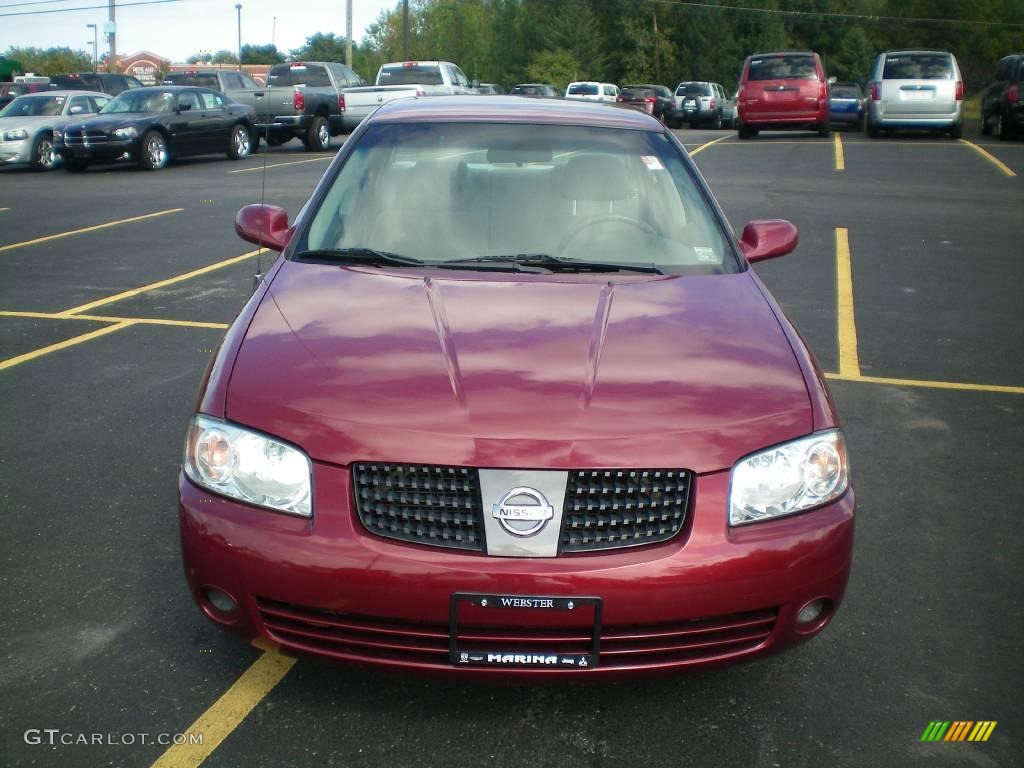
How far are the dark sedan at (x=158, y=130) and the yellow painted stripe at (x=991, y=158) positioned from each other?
13.1 m

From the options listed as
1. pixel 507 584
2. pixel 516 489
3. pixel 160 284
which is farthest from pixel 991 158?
pixel 507 584

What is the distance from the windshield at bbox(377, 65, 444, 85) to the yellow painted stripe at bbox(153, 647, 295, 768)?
2367 centimetres

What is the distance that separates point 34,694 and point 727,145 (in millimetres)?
22200

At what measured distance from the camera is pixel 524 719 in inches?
118

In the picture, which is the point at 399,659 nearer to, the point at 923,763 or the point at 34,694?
the point at 34,694

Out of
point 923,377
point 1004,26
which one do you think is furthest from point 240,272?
point 1004,26

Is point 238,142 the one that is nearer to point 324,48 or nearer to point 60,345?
point 60,345

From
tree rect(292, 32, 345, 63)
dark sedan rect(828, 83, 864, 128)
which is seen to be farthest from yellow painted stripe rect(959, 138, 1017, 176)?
tree rect(292, 32, 345, 63)

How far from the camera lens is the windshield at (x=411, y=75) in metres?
25.8

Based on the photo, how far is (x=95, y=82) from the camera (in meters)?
29.6

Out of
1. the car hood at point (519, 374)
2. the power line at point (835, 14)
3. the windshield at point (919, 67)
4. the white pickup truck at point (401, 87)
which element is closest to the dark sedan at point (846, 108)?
the windshield at point (919, 67)

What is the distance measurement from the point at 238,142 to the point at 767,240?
65.8ft

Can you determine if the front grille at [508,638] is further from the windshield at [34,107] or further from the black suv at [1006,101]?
the black suv at [1006,101]

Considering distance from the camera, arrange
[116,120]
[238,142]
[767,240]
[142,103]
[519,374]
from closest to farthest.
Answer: [519,374] → [767,240] → [116,120] → [142,103] → [238,142]
